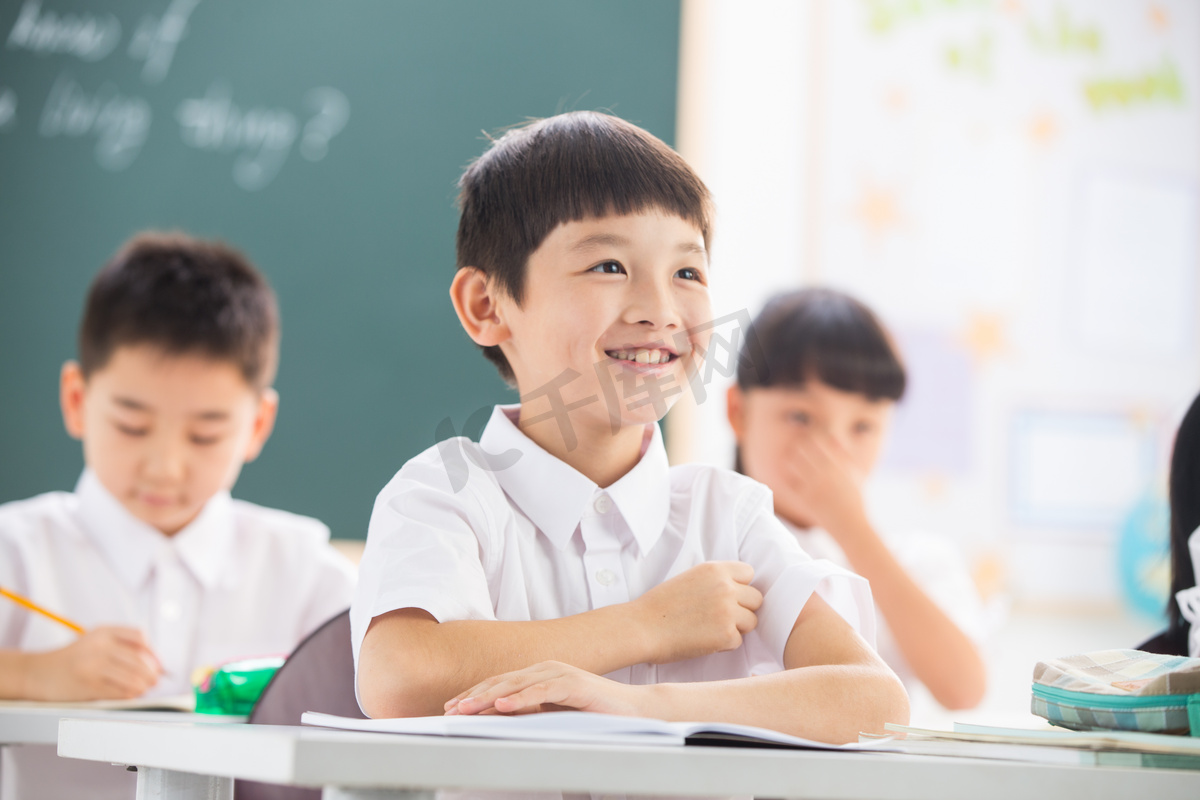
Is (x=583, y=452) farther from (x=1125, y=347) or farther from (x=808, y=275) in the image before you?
(x=1125, y=347)

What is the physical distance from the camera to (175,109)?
2203 millimetres

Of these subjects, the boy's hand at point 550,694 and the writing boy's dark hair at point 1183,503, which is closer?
the boy's hand at point 550,694

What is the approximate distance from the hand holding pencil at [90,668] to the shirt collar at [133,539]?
42 centimetres

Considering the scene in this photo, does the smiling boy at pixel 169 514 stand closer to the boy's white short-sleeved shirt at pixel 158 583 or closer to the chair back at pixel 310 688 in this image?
the boy's white short-sleeved shirt at pixel 158 583

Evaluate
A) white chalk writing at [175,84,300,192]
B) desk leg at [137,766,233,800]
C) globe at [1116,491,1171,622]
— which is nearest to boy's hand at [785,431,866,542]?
desk leg at [137,766,233,800]

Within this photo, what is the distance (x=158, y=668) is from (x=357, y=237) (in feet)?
3.72

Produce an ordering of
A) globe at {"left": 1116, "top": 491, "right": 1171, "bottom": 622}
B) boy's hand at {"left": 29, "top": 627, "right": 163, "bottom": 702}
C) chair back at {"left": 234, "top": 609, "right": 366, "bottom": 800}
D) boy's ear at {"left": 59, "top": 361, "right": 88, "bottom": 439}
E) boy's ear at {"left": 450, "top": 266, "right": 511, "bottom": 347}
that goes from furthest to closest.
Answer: globe at {"left": 1116, "top": 491, "right": 1171, "bottom": 622} < boy's ear at {"left": 59, "top": 361, "right": 88, "bottom": 439} < boy's hand at {"left": 29, "top": 627, "right": 163, "bottom": 702} < boy's ear at {"left": 450, "top": 266, "right": 511, "bottom": 347} < chair back at {"left": 234, "top": 609, "right": 366, "bottom": 800}

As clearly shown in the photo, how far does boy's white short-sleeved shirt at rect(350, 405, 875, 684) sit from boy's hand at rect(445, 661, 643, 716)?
0.48 feet

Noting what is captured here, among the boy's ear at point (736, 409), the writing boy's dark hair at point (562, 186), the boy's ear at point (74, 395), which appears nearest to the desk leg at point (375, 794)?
the writing boy's dark hair at point (562, 186)

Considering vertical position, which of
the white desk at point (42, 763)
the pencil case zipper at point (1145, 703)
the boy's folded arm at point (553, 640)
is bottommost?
the white desk at point (42, 763)

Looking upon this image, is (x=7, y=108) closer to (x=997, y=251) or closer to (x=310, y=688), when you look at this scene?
(x=310, y=688)

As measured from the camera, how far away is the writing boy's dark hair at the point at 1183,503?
1.08 m

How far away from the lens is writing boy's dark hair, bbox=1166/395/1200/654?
1.08 m

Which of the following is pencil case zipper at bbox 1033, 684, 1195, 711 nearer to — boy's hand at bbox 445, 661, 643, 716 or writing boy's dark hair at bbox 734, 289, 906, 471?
boy's hand at bbox 445, 661, 643, 716
